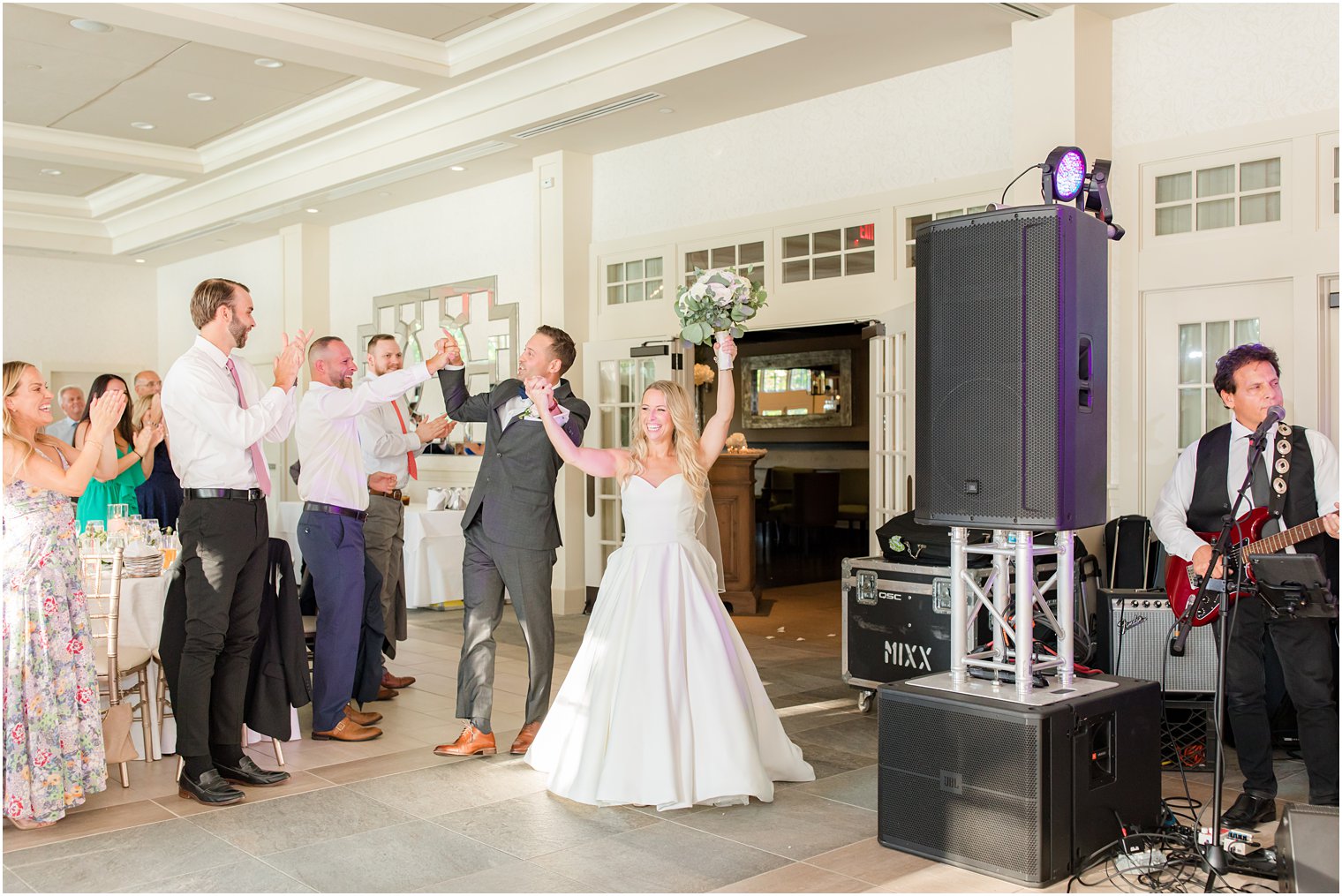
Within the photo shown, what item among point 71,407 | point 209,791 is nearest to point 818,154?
point 209,791

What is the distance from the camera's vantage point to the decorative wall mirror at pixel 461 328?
10055 millimetres

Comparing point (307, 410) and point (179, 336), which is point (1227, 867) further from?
point (179, 336)

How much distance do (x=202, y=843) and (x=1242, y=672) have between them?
11.8 feet

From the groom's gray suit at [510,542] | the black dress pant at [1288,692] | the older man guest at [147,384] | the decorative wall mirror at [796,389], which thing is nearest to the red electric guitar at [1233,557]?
the black dress pant at [1288,692]

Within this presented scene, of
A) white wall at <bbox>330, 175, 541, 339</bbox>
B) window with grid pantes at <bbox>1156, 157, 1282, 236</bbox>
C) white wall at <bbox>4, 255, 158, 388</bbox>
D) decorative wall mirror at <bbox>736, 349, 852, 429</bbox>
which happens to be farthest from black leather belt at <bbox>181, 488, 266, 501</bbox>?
white wall at <bbox>4, 255, 158, 388</bbox>

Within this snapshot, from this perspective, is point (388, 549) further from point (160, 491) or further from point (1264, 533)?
point (1264, 533)

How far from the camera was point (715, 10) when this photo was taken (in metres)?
6.74

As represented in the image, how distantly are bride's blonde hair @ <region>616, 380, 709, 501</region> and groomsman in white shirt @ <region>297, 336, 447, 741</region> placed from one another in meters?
1.26

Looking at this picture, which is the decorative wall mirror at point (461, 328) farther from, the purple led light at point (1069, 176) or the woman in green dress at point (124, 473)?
the purple led light at point (1069, 176)

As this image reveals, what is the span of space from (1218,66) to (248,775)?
5497 mm

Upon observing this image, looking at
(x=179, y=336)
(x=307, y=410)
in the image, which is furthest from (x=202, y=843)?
(x=179, y=336)

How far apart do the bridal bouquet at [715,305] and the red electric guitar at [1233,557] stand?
1.87 meters

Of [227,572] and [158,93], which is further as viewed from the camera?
[158,93]

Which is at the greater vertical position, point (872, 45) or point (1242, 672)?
point (872, 45)
